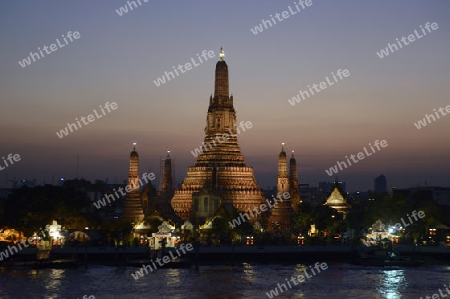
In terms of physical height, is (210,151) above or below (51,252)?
above

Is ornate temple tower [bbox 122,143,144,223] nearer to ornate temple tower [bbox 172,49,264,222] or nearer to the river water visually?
ornate temple tower [bbox 172,49,264,222]

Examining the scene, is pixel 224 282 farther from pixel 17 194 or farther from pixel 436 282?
pixel 17 194

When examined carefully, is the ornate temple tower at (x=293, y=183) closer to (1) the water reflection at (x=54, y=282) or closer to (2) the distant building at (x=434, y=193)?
(2) the distant building at (x=434, y=193)

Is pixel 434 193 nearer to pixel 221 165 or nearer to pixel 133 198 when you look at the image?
pixel 221 165

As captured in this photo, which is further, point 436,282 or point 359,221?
point 359,221

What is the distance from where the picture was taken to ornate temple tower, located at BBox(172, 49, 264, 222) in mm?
105062

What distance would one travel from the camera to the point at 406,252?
83.9m

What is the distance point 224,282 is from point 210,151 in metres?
44.1

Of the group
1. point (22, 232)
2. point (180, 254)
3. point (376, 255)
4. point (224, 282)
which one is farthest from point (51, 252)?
point (376, 255)

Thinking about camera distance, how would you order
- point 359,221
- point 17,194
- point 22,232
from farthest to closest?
point 359,221 < point 17,194 < point 22,232

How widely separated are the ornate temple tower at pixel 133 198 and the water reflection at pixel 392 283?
3494 cm

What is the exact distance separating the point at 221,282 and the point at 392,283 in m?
13.8

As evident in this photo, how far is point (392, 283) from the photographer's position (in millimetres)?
65812

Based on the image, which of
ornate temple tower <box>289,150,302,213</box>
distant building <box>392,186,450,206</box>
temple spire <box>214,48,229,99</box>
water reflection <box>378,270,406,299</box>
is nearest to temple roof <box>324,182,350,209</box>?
ornate temple tower <box>289,150,302,213</box>
